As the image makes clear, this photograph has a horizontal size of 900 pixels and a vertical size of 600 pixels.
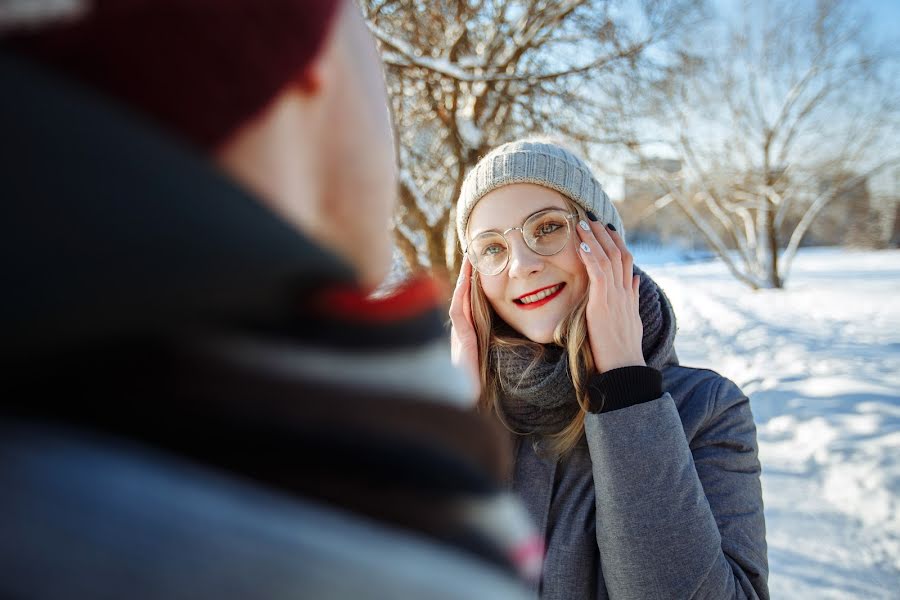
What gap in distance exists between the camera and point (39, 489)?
1.01ft

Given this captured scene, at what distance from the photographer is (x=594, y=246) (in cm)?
149

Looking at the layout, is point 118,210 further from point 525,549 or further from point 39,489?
point 525,549

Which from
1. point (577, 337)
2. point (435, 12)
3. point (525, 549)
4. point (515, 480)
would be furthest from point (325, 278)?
point (435, 12)

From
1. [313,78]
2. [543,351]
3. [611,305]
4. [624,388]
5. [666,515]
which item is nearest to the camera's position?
[313,78]

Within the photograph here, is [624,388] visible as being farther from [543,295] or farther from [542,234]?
[542,234]

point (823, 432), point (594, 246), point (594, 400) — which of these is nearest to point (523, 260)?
point (594, 246)

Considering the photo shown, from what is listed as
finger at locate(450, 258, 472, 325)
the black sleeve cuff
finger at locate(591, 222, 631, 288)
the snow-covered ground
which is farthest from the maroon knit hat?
the snow-covered ground

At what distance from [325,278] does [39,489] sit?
23cm

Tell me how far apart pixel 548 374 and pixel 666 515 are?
48cm

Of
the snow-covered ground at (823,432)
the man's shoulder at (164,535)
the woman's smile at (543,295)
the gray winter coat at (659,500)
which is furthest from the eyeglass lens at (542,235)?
the snow-covered ground at (823,432)

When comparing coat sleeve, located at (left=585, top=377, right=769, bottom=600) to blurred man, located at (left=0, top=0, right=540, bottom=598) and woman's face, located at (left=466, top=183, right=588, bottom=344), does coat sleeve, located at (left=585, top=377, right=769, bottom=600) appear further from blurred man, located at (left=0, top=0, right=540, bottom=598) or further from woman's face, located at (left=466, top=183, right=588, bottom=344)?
blurred man, located at (left=0, top=0, right=540, bottom=598)

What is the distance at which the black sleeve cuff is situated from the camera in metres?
1.26

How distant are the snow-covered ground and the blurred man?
10.2 feet

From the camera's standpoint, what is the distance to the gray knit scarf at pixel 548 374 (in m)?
1.45
